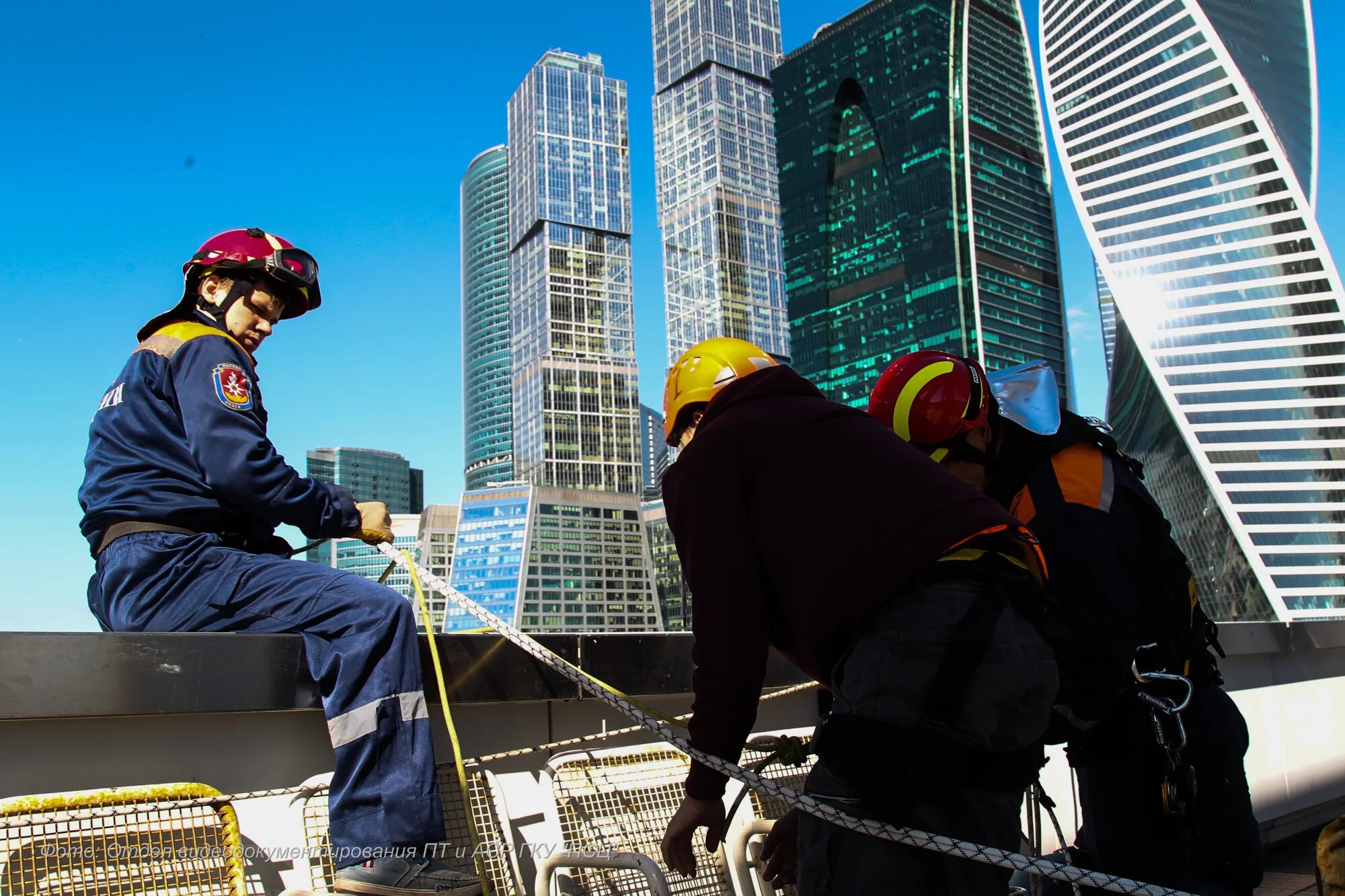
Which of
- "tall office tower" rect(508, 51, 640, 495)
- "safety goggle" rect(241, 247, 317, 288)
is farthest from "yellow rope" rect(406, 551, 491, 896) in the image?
"tall office tower" rect(508, 51, 640, 495)

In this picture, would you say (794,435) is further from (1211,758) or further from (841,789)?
(1211,758)

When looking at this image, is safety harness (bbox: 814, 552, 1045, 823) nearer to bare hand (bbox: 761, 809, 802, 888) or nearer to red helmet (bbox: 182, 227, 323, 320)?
bare hand (bbox: 761, 809, 802, 888)

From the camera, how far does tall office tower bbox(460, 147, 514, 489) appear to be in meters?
188

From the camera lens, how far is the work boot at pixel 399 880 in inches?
77.6

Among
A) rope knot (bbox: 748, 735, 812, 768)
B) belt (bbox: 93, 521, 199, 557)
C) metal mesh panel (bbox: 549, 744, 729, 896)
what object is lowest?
metal mesh panel (bbox: 549, 744, 729, 896)

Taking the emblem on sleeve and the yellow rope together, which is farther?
the emblem on sleeve

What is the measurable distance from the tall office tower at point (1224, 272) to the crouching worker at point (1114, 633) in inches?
3229

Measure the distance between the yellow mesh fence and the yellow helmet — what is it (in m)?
1.32

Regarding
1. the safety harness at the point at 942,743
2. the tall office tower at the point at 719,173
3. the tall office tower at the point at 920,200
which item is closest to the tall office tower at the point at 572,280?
the tall office tower at the point at 719,173

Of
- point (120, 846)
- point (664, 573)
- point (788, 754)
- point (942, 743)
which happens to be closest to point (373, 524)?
point (120, 846)

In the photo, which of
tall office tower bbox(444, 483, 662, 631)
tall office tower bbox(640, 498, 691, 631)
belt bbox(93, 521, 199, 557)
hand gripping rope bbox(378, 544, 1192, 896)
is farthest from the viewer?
tall office tower bbox(640, 498, 691, 631)

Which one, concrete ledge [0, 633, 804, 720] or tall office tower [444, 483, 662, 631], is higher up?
tall office tower [444, 483, 662, 631]

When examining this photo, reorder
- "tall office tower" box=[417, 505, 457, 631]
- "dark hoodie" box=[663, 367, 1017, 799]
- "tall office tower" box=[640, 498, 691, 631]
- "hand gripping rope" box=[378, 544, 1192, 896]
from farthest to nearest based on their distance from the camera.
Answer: "tall office tower" box=[417, 505, 457, 631] → "tall office tower" box=[640, 498, 691, 631] → "dark hoodie" box=[663, 367, 1017, 799] → "hand gripping rope" box=[378, 544, 1192, 896]

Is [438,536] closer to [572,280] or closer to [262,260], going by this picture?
[572,280]
